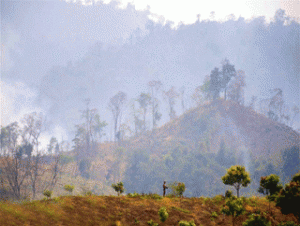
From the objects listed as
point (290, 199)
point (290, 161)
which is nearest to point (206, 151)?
point (290, 161)

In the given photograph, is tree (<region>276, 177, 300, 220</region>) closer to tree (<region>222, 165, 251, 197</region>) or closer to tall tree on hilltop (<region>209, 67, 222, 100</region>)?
tree (<region>222, 165, 251, 197</region>)

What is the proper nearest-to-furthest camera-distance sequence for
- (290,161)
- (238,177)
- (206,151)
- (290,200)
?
(290,200)
(238,177)
(290,161)
(206,151)

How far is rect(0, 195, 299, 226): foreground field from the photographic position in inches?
415

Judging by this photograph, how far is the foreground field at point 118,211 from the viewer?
415 inches

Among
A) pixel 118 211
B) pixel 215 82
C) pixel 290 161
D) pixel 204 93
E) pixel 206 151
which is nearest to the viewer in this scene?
pixel 118 211

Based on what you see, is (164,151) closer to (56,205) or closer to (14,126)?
(14,126)

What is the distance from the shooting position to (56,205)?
1249 centimetres

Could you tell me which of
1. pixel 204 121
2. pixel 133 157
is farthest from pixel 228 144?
pixel 133 157

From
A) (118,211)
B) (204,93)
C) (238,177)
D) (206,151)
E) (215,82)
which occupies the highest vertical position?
(215,82)

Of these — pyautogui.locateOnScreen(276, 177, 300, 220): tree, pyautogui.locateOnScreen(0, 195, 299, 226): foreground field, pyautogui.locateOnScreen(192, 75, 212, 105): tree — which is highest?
pyautogui.locateOnScreen(192, 75, 212, 105): tree

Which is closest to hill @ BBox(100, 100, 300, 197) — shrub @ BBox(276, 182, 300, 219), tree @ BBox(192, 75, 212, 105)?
tree @ BBox(192, 75, 212, 105)

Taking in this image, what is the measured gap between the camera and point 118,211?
1411cm

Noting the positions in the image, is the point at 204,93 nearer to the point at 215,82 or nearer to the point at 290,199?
the point at 215,82

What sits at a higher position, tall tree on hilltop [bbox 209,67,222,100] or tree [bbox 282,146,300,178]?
tall tree on hilltop [bbox 209,67,222,100]
